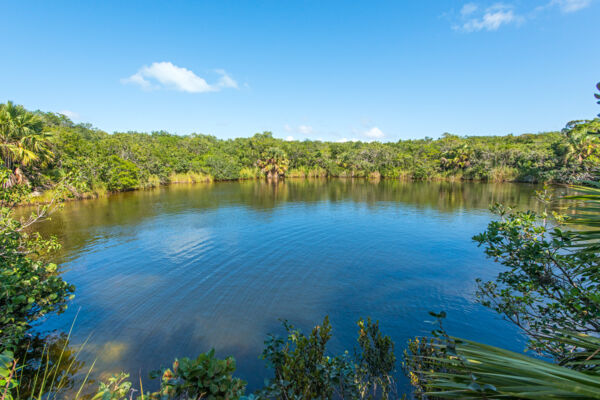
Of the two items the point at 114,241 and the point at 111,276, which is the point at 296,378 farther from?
the point at 114,241

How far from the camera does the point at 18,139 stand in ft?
79.9

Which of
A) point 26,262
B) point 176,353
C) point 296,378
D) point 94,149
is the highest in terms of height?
point 94,149

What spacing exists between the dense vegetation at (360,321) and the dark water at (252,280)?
2.64 ft

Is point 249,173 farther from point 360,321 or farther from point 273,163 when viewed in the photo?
point 360,321

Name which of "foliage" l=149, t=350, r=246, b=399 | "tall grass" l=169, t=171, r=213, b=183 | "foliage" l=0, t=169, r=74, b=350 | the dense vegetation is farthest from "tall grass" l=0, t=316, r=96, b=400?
"tall grass" l=169, t=171, r=213, b=183

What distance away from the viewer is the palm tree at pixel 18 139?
23.3 meters

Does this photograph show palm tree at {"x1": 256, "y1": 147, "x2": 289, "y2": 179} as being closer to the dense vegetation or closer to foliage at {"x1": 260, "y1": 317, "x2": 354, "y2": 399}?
the dense vegetation

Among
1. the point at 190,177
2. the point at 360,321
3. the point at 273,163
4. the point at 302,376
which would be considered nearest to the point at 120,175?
the point at 190,177

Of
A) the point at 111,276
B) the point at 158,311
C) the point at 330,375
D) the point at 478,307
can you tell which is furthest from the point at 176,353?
the point at 478,307

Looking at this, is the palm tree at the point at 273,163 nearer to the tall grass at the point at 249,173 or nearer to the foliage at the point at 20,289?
the tall grass at the point at 249,173

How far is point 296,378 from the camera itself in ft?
13.5

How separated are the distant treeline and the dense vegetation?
25 cm

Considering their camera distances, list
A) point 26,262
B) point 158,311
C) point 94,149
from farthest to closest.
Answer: point 94,149, point 158,311, point 26,262

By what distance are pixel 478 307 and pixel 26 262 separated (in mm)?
14033
